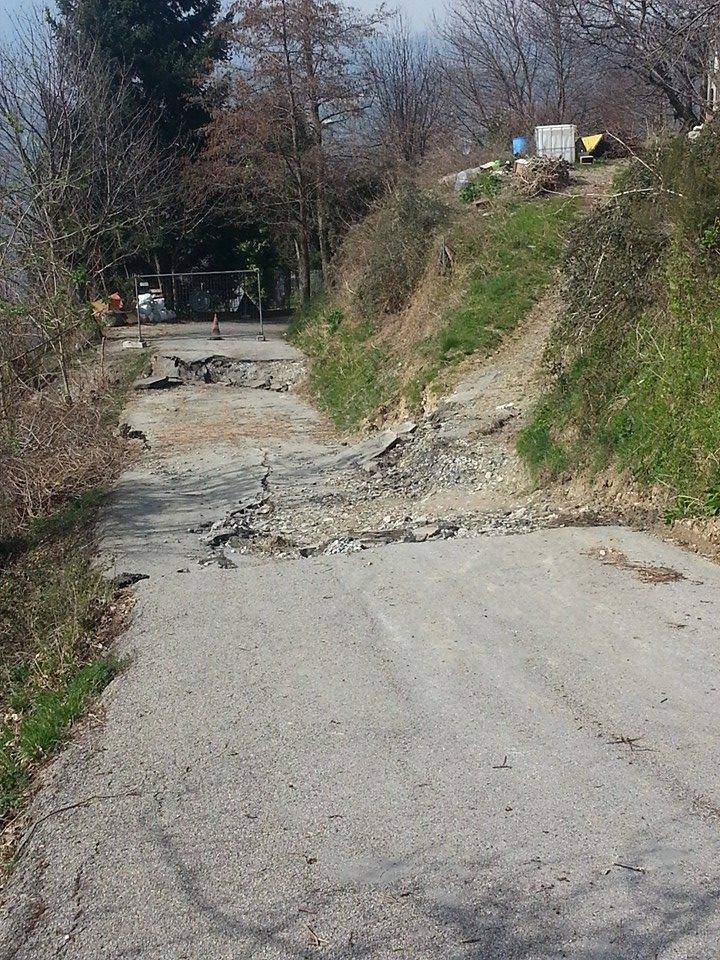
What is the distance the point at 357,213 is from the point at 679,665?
80.4ft

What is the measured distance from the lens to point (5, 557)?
37.3 ft

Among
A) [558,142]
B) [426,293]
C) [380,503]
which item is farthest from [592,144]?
[380,503]

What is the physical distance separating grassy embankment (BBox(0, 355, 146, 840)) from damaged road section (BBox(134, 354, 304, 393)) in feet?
30.0

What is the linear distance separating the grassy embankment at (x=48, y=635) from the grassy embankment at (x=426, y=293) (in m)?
5.65

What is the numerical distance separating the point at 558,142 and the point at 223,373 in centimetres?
878

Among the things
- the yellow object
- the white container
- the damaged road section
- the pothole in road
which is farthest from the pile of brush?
the pothole in road

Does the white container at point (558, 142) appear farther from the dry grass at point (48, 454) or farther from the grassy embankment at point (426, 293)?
the dry grass at point (48, 454)

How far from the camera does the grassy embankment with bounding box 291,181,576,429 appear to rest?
15413mm

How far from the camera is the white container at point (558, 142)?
20.5 m

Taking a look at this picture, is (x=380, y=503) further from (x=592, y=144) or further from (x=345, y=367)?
(x=592, y=144)

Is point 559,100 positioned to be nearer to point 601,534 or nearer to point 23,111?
point 23,111

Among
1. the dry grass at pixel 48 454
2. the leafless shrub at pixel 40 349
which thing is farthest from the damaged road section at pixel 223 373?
the dry grass at pixel 48 454

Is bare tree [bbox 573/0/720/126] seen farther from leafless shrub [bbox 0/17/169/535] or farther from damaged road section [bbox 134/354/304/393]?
leafless shrub [bbox 0/17/169/535]

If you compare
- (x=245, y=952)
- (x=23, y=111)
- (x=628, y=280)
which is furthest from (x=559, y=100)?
(x=245, y=952)
